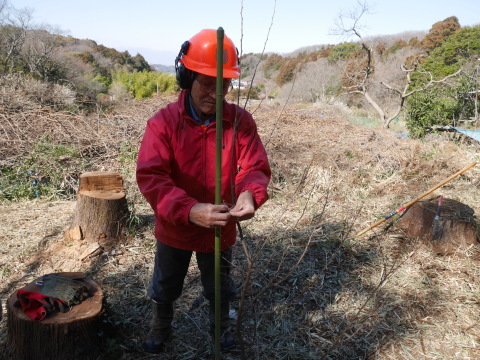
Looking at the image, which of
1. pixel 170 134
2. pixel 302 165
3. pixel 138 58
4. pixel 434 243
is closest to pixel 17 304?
pixel 170 134

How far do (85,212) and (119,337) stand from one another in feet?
4.84

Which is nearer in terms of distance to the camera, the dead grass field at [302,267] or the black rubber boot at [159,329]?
the black rubber boot at [159,329]

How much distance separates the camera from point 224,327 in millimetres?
2254

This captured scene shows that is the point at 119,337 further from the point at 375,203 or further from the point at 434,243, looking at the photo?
the point at 375,203

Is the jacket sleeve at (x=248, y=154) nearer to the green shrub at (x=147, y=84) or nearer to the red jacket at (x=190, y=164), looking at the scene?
→ the red jacket at (x=190, y=164)

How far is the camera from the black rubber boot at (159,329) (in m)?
2.15

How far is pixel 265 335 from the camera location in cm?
248

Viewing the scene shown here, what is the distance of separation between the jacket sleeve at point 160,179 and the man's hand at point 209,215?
44 mm

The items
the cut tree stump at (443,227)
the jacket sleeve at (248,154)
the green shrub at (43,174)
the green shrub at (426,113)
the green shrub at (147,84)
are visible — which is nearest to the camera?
the jacket sleeve at (248,154)

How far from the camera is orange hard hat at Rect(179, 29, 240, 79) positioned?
5.09ft

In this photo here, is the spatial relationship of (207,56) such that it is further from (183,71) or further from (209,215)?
(209,215)

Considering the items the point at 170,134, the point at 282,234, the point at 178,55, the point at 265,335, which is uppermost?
the point at 178,55

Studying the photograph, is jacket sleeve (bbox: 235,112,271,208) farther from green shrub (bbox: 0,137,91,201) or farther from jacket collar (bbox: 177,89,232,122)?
green shrub (bbox: 0,137,91,201)

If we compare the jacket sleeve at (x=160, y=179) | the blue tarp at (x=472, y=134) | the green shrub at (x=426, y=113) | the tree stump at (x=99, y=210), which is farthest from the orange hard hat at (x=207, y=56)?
the green shrub at (x=426, y=113)
